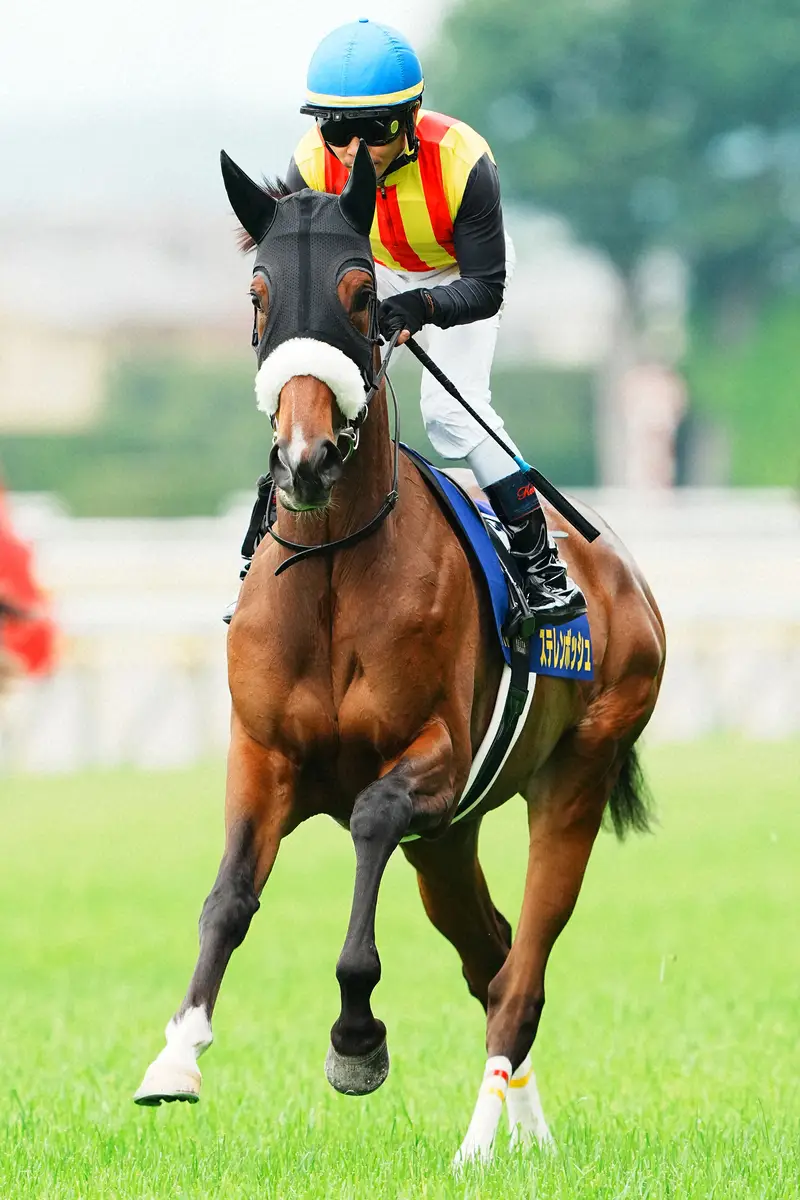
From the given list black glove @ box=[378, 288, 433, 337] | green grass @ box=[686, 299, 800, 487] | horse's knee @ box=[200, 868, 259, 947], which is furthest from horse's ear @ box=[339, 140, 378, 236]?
green grass @ box=[686, 299, 800, 487]

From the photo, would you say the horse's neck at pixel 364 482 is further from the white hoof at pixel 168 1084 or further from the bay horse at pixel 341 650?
the white hoof at pixel 168 1084

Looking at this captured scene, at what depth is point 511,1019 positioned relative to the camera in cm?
602

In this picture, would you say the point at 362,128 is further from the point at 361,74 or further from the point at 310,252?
the point at 310,252

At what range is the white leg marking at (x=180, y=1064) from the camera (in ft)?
15.2

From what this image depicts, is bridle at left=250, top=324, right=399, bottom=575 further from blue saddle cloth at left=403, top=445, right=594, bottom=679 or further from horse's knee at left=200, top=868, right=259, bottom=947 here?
horse's knee at left=200, top=868, right=259, bottom=947

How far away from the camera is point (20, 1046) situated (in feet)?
26.1

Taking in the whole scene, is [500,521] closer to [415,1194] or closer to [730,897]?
[415,1194]

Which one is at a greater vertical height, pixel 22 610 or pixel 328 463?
pixel 328 463

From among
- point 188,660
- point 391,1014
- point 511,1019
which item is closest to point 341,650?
point 511,1019

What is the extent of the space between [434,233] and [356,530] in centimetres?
89

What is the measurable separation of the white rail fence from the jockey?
1227 cm

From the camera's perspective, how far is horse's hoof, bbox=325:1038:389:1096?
4.98m

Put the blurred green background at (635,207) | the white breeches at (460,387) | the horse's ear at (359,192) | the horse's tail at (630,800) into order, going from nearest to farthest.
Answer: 1. the horse's ear at (359,192)
2. the white breeches at (460,387)
3. the horse's tail at (630,800)
4. the blurred green background at (635,207)

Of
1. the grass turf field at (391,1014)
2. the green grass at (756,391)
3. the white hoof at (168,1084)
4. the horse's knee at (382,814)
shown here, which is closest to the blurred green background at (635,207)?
the green grass at (756,391)
